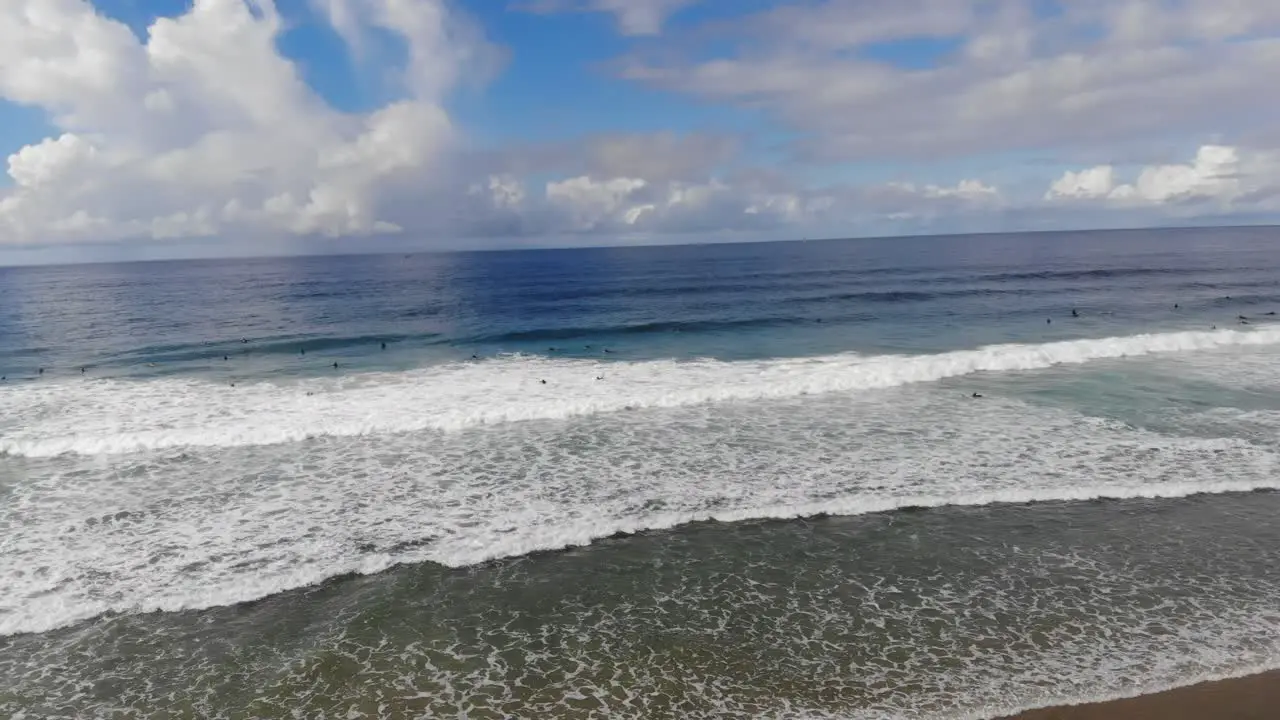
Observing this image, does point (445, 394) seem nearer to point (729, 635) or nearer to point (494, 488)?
point (494, 488)

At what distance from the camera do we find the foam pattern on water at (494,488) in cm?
1168

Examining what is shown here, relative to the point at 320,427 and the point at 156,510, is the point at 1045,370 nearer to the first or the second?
the point at 320,427

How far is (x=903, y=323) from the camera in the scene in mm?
39125

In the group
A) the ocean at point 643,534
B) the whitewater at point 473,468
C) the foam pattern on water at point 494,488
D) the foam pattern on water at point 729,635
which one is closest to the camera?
the foam pattern on water at point 729,635

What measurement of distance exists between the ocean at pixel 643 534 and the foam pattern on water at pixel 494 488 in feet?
0.30

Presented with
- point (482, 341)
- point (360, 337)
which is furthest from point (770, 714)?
point (360, 337)

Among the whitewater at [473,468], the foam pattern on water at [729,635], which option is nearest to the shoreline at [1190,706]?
the foam pattern on water at [729,635]

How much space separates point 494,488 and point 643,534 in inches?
164

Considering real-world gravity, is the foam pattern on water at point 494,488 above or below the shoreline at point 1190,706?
above

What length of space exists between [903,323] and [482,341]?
2438 cm

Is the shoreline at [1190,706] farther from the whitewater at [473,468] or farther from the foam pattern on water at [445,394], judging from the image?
the foam pattern on water at [445,394]

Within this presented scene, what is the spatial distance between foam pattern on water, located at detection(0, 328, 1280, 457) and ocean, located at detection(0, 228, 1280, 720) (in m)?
0.18

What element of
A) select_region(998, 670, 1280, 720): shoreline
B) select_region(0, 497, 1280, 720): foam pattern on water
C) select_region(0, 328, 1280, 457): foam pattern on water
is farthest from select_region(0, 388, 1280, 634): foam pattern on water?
select_region(998, 670, 1280, 720): shoreline

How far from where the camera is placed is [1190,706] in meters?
7.68
